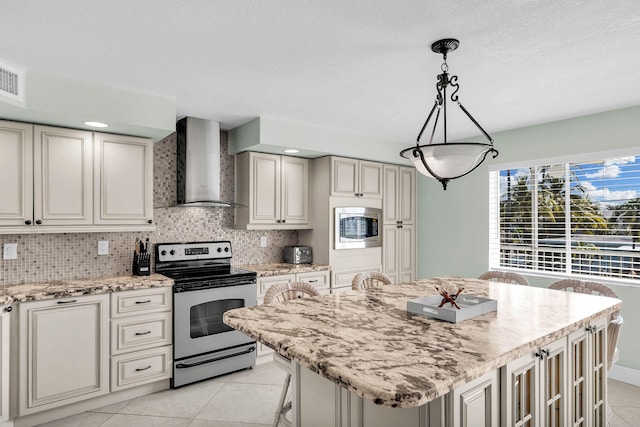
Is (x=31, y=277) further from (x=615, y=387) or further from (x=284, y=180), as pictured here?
(x=615, y=387)

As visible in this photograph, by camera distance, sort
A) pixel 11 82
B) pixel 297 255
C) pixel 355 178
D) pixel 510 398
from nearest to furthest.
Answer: pixel 510 398, pixel 11 82, pixel 297 255, pixel 355 178

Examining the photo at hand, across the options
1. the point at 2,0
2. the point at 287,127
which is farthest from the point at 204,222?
the point at 2,0

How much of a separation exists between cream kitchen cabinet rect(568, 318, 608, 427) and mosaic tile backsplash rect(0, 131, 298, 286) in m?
3.04

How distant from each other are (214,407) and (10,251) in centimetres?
197

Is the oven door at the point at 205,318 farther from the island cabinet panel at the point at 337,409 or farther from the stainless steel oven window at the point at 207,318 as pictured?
the island cabinet panel at the point at 337,409

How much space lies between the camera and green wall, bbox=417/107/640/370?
3.35 metres

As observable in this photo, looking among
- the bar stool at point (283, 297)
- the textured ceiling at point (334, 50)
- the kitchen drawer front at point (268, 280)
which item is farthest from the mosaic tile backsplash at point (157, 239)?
the bar stool at point (283, 297)

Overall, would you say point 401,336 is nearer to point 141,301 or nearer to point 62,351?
point 141,301

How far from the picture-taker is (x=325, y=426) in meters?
1.61

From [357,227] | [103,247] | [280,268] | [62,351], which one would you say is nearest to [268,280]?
[280,268]

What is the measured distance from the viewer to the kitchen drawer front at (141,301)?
9.40 ft

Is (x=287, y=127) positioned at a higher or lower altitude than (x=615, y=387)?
higher

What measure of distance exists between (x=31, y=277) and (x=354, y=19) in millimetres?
3075

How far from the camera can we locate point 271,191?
4004 mm
